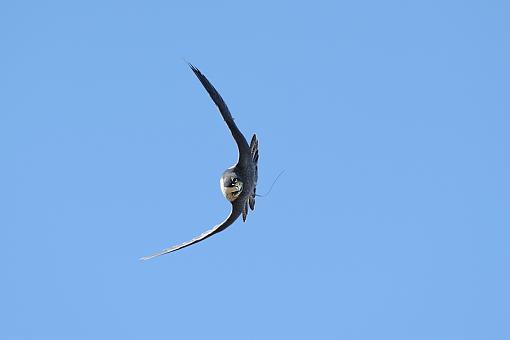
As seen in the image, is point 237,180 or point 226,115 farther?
point 237,180

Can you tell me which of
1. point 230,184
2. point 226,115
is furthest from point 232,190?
point 226,115

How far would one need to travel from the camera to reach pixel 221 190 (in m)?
18.2

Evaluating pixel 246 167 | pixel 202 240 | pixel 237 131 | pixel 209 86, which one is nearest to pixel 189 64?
pixel 209 86

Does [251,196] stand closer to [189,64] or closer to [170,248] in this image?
[170,248]

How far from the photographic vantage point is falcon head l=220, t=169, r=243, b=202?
58.9 feet

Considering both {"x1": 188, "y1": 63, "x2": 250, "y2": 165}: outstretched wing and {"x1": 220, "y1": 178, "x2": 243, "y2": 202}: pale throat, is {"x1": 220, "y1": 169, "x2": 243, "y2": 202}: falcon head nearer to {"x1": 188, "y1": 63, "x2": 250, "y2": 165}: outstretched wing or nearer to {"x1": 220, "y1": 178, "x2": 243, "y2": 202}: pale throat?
{"x1": 220, "y1": 178, "x2": 243, "y2": 202}: pale throat

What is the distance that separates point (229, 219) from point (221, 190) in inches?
30.7

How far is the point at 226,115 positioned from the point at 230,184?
1.75 meters

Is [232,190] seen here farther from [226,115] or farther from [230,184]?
[226,115]

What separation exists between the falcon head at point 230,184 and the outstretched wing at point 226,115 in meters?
0.40

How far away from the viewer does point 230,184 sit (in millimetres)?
17984

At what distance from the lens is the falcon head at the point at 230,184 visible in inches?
707

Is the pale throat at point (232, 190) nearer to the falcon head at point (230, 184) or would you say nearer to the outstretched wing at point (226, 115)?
the falcon head at point (230, 184)

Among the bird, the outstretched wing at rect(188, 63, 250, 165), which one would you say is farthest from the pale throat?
the outstretched wing at rect(188, 63, 250, 165)
